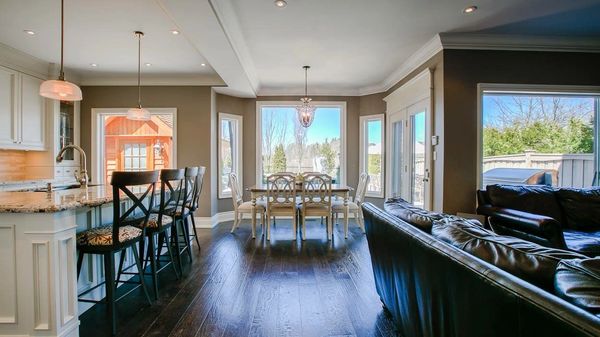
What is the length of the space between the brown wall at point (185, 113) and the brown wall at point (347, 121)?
68cm

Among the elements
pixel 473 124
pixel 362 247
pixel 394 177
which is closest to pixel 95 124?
pixel 362 247

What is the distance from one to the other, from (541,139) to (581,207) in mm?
1297

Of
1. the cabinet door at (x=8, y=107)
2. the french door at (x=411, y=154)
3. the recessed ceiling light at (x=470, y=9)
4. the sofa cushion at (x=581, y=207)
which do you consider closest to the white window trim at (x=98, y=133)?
the cabinet door at (x=8, y=107)

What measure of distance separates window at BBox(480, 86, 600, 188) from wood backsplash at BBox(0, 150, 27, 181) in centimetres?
694

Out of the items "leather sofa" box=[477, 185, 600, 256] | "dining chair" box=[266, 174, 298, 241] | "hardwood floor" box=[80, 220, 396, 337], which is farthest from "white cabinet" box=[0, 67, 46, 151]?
"leather sofa" box=[477, 185, 600, 256]

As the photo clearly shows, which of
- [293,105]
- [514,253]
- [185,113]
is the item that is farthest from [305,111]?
[514,253]

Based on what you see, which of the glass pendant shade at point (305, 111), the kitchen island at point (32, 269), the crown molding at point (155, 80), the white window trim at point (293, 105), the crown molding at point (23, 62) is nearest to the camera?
the kitchen island at point (32, 269)

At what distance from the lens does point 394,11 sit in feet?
9.87

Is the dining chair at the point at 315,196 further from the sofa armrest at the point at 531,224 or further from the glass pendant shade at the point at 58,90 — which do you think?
the glass pendant shade at the point at 58,90

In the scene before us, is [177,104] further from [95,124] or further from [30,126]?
[30,126]

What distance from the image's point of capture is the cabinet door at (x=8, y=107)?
13.2 feet

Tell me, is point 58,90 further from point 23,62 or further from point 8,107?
point 23,62

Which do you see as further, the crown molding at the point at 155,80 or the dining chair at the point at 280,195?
the crown molding at the point at 155,80

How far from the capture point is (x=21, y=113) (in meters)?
4.31
